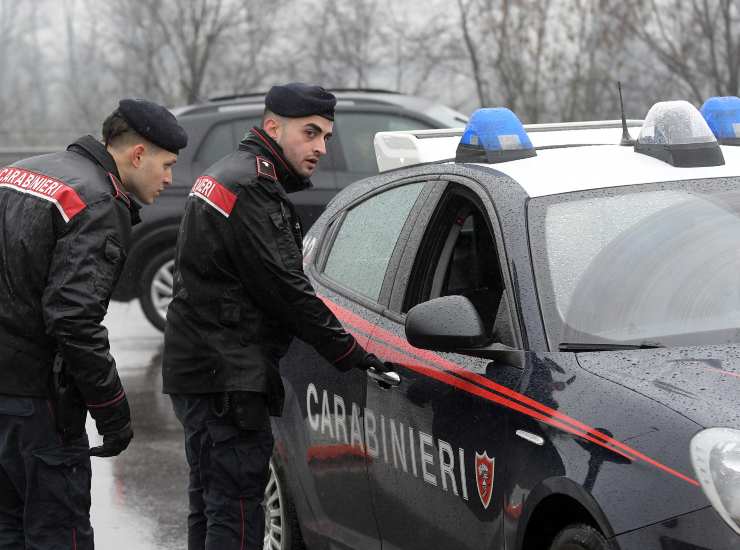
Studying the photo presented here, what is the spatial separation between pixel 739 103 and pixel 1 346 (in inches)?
103

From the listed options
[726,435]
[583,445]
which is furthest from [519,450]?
[726,435]

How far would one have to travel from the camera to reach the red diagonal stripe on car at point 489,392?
3.33 m

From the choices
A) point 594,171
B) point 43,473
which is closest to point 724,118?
point 594,171

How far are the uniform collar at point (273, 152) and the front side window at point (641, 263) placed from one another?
901mm

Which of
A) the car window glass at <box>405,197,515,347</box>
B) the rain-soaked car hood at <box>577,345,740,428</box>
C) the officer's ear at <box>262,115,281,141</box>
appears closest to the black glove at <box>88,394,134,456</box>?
the car window glass at <box>405,197,515,347</box>

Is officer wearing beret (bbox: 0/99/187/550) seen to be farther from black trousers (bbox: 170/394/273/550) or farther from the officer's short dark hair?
black trousers (bbox: 170/394/273/550)

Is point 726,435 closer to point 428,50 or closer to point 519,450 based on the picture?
point 519,450

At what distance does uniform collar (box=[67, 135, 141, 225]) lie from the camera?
418 cm

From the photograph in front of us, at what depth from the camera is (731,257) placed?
4.09 metres

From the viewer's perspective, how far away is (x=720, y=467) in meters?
3.12

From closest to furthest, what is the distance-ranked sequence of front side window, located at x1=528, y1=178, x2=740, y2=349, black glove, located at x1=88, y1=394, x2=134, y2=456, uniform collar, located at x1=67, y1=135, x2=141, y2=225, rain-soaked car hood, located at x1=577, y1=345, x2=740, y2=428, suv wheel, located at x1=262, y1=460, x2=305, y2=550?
rain-soaked car hood, located at x1=577, y1=345, x2=740, y2=428 < front side window, located at x1=528, y1=178, x2=740, y2=349 < black glove, located at x1=88, y1=394, x2=134, y2=456 < uniform collar, located at x1=67, y1=135, x2=141, y2=225 < suv wheel, located at x1=262, y1=460, x2=305, y2=550

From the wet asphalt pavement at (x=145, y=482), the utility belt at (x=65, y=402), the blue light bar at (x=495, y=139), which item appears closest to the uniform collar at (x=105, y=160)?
the utility belt at (x=65, y=402)

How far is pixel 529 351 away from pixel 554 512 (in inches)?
18.1

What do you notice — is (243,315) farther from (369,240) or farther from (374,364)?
(369,240)
